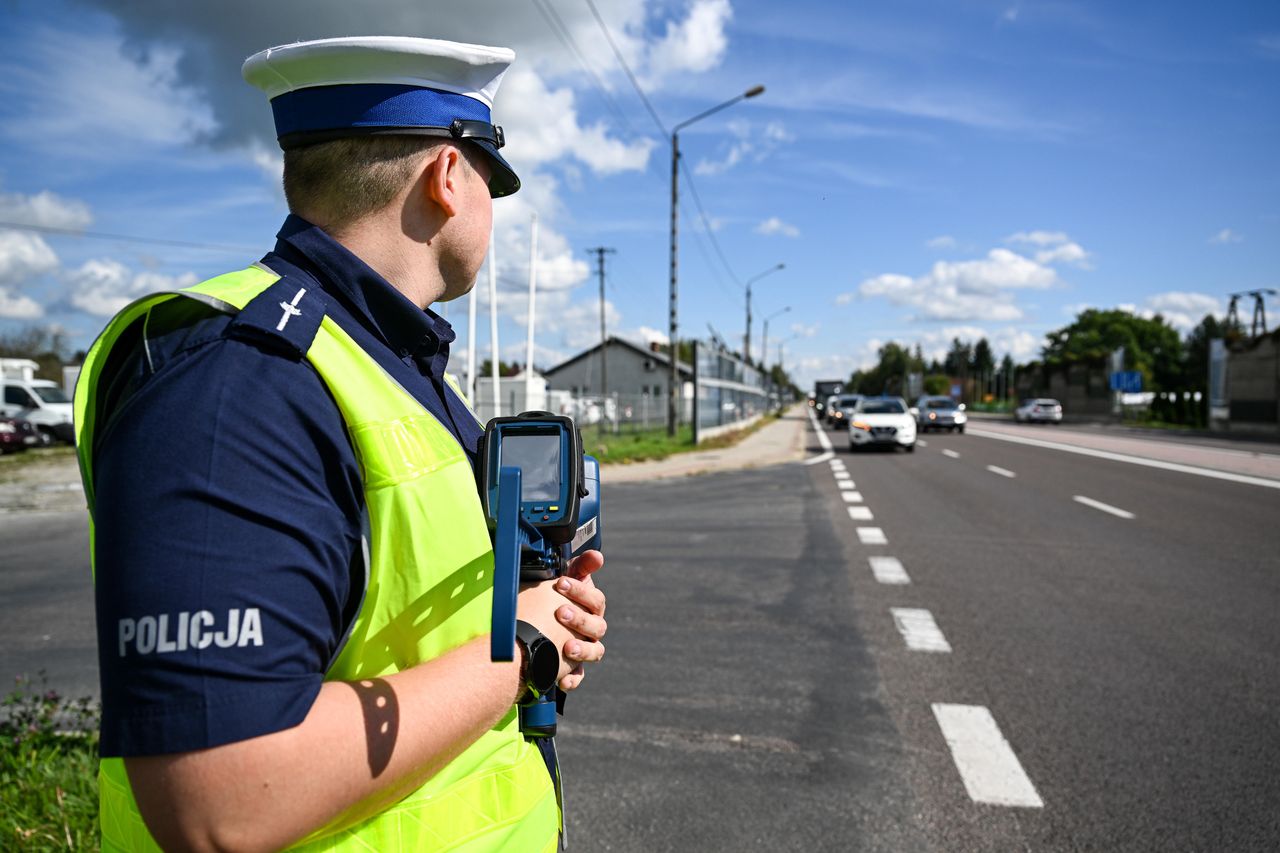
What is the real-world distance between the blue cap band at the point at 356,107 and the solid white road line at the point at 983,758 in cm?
311

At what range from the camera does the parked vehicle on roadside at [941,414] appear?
3706 centimetres

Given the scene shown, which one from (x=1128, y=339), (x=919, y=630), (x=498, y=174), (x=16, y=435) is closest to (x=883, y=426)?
(x=919, y=630)

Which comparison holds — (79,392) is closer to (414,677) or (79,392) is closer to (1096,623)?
(414,677)

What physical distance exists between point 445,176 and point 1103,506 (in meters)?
12.5

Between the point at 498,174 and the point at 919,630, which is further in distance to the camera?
the point at 919,630

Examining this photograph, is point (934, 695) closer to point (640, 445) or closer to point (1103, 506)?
point (1103, 506)

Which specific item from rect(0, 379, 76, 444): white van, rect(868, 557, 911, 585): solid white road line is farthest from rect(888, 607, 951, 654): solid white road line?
rect(0, 379, 76, 444): white van

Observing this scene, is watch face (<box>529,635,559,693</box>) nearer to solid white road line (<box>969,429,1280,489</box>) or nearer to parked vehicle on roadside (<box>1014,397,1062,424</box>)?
solid white road line (<box>969,429,1280,489</box>)

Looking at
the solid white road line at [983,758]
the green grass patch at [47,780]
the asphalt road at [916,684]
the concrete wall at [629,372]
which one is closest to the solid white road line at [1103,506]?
the asphalt road at [916,684]

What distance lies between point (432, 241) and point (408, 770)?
68cm

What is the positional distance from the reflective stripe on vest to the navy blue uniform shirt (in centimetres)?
3

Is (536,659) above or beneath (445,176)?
beneath

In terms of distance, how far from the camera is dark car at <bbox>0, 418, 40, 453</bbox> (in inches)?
934

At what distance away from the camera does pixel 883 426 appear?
25.3m
